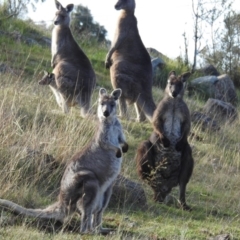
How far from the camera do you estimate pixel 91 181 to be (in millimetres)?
6668

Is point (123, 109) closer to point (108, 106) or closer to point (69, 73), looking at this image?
point (69, 73)

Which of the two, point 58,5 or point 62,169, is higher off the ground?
point 58,5

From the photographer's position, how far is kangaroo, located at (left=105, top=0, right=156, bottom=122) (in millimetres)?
11906

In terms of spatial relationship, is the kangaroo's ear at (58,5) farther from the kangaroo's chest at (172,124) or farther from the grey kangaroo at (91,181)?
the grey kangaroo at (91,181)

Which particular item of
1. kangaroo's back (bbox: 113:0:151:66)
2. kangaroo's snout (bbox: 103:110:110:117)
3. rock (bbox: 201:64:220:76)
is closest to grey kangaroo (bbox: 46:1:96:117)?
kangaroo's back (bbox: 113:0:151:66)

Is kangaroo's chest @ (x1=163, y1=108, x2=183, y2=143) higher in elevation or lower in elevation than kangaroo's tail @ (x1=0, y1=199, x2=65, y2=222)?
higher

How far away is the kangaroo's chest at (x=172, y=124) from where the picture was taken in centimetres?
905

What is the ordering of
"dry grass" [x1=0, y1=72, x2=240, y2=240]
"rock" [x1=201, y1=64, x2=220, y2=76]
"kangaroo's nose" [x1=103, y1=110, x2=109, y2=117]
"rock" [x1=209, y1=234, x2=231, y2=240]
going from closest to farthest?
"rock" [x1=209, y1=234, x2=231, y2=240] < "dry grass" [x1=0, y1=72, x2=240, y2=240] < "kangaroo's nose" [x1=103, y1=110, x2=109, y2=117] < "rock" [x1=201, y1=64, x2=220, y2=76]

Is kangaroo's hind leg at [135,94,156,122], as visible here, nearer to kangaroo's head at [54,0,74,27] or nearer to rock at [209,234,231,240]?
kangaroo's head at [54,0,74,27]

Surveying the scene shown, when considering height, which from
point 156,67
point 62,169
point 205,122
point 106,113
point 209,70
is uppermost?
point 209,70

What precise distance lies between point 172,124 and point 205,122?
11.9 ft

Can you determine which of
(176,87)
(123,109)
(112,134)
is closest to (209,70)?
(123,109)

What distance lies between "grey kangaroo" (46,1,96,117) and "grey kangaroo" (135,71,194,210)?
2233mm

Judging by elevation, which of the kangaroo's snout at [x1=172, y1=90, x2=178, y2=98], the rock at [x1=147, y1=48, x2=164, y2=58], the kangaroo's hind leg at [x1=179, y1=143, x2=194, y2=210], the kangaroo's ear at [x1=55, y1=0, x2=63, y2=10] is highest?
the rock at [x1=147, y1=48, x2=164, y2=58]
